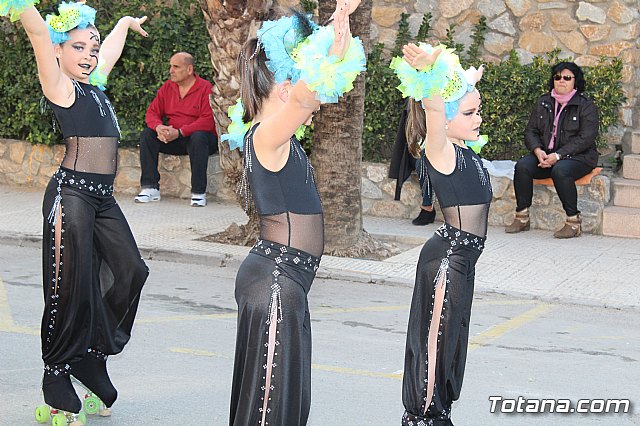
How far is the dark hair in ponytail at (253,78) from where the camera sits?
4.17 m

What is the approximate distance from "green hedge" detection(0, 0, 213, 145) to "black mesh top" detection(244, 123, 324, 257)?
866 centimetres

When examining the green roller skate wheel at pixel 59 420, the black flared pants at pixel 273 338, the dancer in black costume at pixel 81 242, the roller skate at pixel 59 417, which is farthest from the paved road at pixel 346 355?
the black flared pants at pixel 273 338

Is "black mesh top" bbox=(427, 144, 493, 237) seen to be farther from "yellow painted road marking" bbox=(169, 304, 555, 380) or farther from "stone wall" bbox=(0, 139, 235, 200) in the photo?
"stone wall" bbox=(0, 139, 235, 200)

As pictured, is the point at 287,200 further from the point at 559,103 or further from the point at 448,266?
the point at 559,103

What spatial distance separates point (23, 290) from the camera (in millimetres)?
8555

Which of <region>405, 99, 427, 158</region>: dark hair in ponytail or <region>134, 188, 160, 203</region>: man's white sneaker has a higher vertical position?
<region>405, 99, 427, 158</region>: dark hair in ponytail

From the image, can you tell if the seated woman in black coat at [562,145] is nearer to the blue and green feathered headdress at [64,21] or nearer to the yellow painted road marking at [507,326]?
the yellow painted road marking at [507,326]

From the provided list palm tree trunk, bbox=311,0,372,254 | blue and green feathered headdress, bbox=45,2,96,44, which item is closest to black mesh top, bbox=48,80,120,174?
blue and green feathered headdress, bbox=45,2,96,44

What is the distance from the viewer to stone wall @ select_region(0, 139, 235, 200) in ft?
41.4

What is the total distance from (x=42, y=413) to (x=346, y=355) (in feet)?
7.01

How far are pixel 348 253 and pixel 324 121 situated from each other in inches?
50.4

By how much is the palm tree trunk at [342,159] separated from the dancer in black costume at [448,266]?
4.80m

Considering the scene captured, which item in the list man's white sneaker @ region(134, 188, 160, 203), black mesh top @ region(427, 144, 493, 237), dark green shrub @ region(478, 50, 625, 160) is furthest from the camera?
man's white sneaker @ region(134, 188, 160, 203)

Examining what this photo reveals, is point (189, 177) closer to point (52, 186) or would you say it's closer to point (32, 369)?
point (32, 369)
